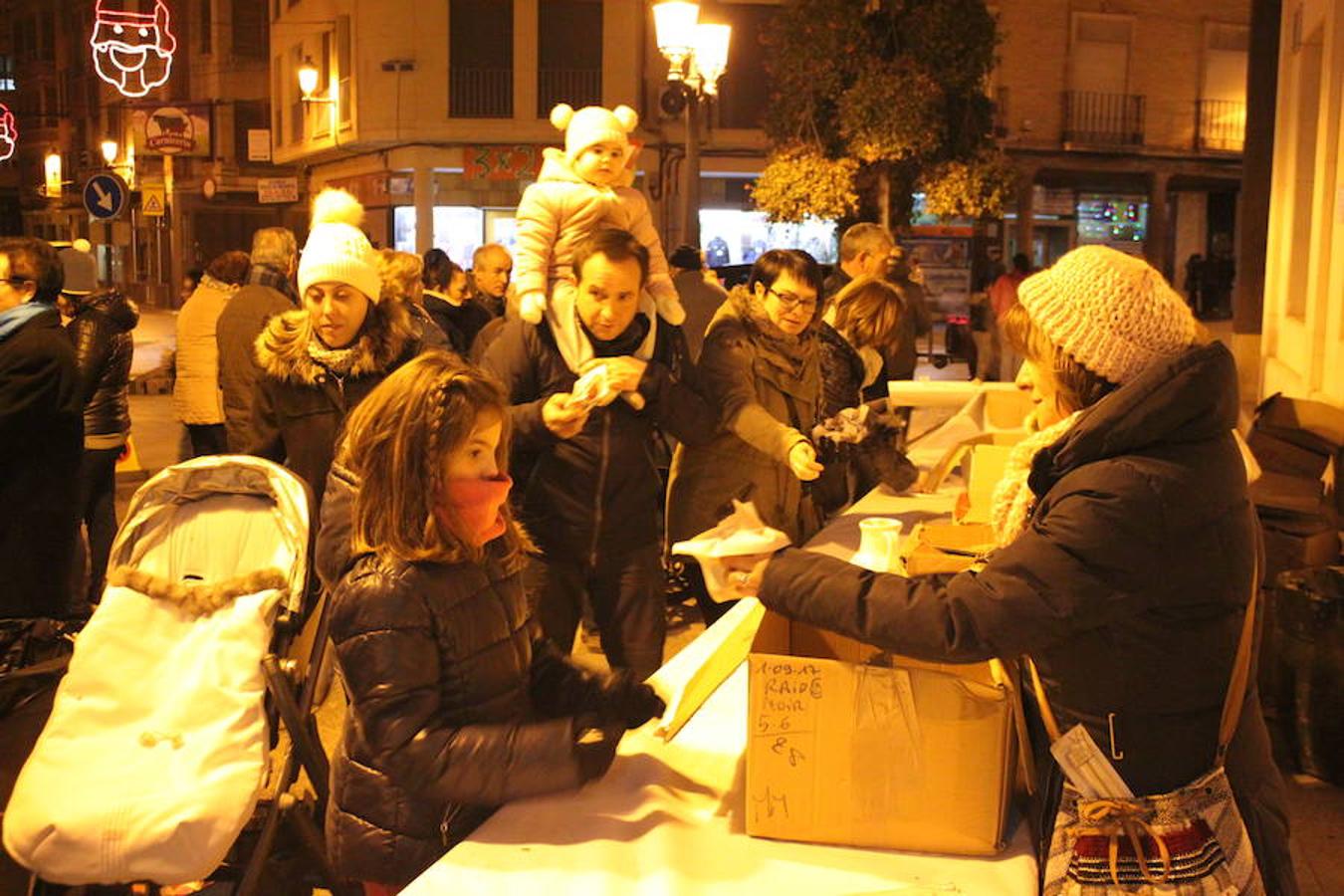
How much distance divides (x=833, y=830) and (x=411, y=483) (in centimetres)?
97

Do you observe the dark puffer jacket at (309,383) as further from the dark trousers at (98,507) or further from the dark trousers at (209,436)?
the dark trousers at (209,436)

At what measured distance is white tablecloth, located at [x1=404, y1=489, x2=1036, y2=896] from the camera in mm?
2348

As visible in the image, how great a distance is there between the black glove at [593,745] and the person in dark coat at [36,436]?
4.12 m

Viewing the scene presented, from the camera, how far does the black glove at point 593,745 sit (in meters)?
2.58

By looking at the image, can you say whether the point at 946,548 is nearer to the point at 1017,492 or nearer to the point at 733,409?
the point at 1017,492

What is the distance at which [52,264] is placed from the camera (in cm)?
622

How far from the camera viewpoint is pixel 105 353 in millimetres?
7031

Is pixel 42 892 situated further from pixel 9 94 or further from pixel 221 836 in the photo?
pixel 9 94

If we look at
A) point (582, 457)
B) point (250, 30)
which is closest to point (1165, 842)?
point (582, 457)

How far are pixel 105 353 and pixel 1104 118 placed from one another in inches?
Answer: 1148

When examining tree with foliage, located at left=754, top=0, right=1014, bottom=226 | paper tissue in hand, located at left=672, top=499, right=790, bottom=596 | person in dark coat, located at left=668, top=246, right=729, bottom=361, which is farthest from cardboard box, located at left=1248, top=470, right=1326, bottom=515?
tree with foliage, located at left=754, top=0, right=1014, bottom=226

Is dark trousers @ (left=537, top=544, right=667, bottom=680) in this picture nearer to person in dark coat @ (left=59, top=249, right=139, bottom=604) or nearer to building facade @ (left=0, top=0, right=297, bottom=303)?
person in dark coat @ (left=59, top=249, right=139, bottom=604)

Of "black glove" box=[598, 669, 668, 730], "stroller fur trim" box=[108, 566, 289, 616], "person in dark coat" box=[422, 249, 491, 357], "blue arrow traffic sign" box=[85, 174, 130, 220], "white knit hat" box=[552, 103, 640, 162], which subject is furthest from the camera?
"blue arrow traffic sign" box=[85, 174, 130, 220]

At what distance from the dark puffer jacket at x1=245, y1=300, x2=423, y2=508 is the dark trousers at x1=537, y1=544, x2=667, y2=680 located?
39.5 inches
